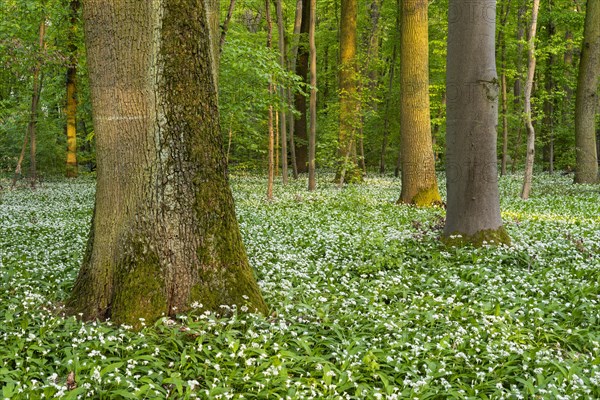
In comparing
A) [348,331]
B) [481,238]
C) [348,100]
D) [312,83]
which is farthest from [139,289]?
[348,100]

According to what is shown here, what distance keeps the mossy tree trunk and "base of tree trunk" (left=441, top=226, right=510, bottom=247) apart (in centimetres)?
418

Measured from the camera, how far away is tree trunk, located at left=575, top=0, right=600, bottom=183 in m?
16.8

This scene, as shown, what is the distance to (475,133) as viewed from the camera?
7398 mm

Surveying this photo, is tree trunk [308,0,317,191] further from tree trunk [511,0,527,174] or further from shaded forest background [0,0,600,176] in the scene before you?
Result: tree trunk [511,0,527,174]

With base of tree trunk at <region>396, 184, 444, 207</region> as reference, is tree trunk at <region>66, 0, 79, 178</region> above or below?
above

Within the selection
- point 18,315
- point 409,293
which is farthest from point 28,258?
point 409,293

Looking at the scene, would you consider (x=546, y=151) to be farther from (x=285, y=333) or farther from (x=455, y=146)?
(x=285, y=333)

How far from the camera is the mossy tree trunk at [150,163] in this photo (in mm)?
4277

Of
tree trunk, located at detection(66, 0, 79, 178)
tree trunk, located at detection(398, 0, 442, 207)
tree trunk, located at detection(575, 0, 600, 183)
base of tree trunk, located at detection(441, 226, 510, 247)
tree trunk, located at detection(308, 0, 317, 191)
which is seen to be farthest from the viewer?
tree trunk, located at detection(66, 0, 79, 178)

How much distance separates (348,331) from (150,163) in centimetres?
238

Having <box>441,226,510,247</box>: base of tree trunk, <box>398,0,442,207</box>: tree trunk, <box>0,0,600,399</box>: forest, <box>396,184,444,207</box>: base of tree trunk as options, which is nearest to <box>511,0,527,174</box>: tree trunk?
<box>398,0,442,207</box>: tree trunk

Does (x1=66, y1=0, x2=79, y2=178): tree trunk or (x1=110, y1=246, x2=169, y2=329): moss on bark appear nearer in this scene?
(x1=110, y1=246, x2=169, y2=329): moss on bark

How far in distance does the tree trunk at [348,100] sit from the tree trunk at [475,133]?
28.0 ft

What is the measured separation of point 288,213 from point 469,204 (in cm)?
473
